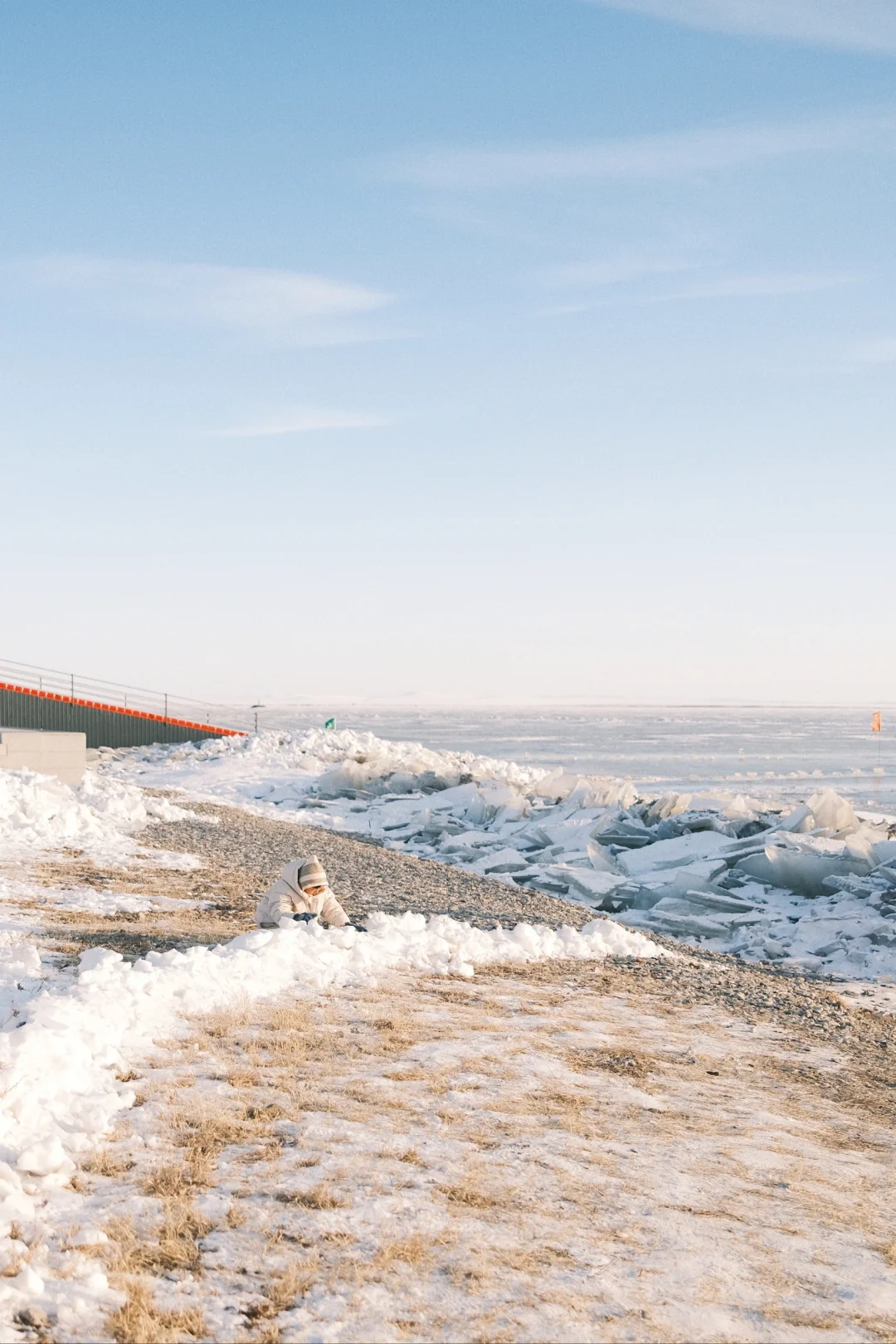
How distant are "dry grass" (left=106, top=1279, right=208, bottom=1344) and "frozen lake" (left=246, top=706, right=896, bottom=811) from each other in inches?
1010

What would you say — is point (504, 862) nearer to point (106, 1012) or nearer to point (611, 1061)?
point (611, 1061)

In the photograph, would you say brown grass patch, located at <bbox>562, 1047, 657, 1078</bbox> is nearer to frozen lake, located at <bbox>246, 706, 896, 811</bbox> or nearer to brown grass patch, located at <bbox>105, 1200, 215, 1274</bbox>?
brown grass patch, located at <bbox>105, 1200, 215, 1274</bbox>

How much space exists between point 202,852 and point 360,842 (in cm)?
402

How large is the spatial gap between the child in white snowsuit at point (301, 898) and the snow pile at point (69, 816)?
4.96 metres

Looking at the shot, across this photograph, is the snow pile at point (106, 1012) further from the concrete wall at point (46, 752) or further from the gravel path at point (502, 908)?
the concrete wall at point (46, 752)

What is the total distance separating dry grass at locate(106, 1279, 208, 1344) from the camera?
3.20 metres

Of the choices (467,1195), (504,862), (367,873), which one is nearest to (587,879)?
(504,862)

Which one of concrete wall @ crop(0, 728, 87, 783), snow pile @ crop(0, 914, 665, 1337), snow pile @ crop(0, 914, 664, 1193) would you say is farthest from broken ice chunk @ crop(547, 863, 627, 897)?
concrete wall @ crop(0, 728, 87, 783)

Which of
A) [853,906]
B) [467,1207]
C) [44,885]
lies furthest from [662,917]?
[467,1207]

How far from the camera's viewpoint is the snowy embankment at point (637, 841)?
13.1 meters

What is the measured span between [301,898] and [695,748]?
46539 millimetres

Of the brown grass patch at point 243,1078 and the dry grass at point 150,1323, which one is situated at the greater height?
the dry grass at point 150,1323

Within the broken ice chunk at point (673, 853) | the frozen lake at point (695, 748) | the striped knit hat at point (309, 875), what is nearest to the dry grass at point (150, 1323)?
the striped knit hat at point (309, 875)

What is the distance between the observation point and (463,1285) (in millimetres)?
3545
